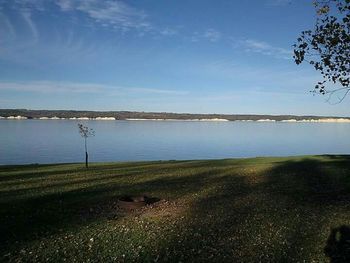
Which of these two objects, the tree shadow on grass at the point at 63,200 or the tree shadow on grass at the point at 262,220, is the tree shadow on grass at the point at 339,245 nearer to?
the tree shadow on grass at the point at 262,220

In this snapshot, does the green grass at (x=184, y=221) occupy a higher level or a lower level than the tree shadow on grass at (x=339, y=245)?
higher

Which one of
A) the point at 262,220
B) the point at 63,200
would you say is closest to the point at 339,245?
the point at 262,220

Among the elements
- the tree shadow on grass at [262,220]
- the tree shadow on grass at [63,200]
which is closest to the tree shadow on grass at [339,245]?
the tree shadow on grass at [262,220]

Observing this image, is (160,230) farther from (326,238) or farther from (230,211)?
(326,238)

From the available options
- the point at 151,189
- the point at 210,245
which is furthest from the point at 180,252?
the point at 151,189

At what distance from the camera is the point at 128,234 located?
1504 centimetres

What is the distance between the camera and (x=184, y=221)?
1692 centimetres

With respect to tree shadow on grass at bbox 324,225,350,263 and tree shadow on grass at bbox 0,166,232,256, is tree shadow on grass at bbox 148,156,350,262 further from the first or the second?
tree shadow on grass at bbox 0,166,232,256

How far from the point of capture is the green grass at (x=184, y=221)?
13.0m

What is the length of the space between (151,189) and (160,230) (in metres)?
9.43

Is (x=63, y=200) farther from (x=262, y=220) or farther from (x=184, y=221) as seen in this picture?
(x=262, y=220)

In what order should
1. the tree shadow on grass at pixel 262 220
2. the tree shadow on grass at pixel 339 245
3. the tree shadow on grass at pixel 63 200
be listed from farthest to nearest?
the tree shadow on grass at pixel 63 200, the tree shadow on grass at pixel 262 220, the tree shadow on grass at pixel 339 245

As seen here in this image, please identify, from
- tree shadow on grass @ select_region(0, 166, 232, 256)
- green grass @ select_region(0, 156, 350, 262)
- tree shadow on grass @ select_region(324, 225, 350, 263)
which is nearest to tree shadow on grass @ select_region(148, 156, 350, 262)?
green grass @ select_region(0, 156, 350, 262)

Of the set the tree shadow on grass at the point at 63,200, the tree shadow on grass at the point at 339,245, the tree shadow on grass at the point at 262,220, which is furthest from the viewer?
the tree shadow on grass at the point at 63,200
